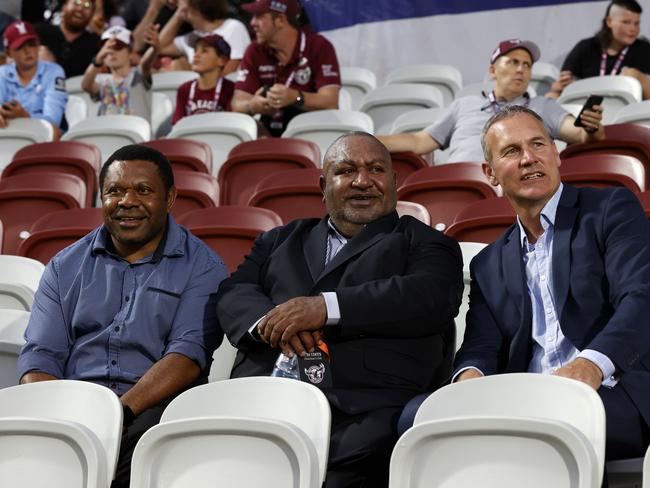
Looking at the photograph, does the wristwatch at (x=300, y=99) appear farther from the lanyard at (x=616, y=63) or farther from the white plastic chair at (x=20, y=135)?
the lanyard at (x=616, y=63)

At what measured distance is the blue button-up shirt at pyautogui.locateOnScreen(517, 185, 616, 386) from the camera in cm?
364

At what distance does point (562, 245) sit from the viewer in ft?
12.1

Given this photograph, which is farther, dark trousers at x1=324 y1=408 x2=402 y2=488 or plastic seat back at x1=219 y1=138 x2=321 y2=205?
plastic seat back at x1=219 y1=138 x2=321 y2=205

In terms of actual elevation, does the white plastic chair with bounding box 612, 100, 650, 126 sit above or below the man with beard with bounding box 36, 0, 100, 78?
above

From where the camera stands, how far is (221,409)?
3.47m

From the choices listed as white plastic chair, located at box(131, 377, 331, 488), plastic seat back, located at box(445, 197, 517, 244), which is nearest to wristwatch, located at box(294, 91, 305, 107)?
plastic seat back, located at box(445, 197, 517, 244)

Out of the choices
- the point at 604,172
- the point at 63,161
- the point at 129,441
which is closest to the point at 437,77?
the point at 63,161

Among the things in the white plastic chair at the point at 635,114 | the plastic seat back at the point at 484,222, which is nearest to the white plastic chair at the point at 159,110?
the white plastic chair at the point at 635,114

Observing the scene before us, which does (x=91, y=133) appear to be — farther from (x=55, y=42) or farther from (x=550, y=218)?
(x=550, y=218)

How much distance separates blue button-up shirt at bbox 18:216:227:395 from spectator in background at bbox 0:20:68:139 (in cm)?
406

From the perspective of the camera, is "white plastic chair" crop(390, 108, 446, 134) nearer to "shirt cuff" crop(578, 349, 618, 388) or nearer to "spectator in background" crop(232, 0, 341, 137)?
"spectator in background" crop(232, 0, 341, 137)

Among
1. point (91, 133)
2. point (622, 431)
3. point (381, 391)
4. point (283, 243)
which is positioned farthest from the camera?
point (91, 133)

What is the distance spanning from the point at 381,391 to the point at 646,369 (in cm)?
74

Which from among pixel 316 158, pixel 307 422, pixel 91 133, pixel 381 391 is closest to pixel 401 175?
pixel 316 158
